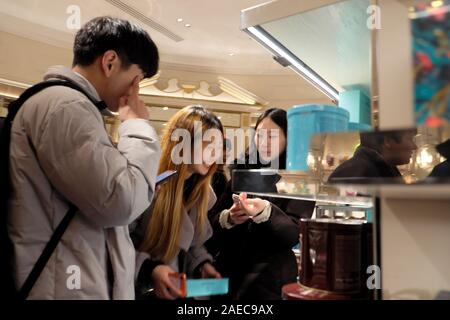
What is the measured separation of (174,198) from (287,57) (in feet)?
1.46

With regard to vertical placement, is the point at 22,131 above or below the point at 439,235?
above

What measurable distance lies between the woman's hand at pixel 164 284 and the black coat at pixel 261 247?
0.13m

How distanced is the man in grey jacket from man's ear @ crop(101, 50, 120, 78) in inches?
4.4

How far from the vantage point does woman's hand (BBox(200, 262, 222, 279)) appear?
0.69 metres

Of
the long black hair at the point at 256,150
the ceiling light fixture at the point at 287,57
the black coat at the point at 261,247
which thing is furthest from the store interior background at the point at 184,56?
the black coat at the point at 261,247

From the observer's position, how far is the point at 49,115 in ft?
1.75

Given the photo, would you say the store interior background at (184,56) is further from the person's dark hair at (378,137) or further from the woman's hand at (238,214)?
the person's dark hair at (378,137)

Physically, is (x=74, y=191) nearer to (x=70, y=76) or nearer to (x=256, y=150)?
(x=70, y=76)

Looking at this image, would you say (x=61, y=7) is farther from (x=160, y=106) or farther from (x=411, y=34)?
(x=411, y=34)

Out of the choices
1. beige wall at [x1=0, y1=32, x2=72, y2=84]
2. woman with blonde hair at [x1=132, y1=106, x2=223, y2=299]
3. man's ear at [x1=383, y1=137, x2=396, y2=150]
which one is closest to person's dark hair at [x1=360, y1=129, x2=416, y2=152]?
man's ear at [x1=383, y1=137, x2=396, y2=150]

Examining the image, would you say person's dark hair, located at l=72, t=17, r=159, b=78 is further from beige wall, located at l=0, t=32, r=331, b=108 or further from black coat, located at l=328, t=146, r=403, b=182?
beige wall, located at l=0, t=32, r=331, b=108

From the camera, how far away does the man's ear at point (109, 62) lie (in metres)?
0.66
